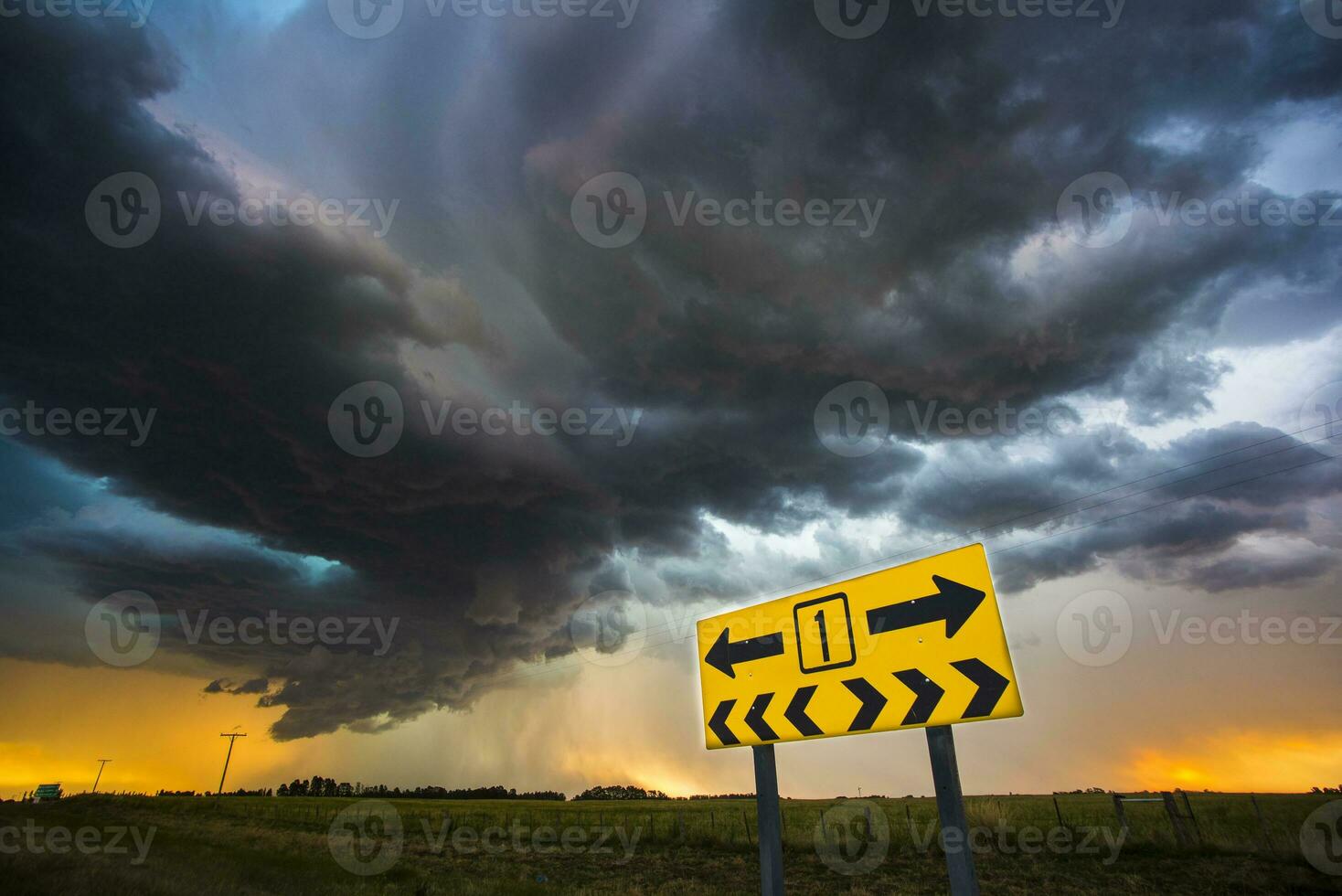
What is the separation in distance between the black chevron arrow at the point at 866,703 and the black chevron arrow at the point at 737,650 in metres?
1.13

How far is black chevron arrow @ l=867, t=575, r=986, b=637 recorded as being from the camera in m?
5.79

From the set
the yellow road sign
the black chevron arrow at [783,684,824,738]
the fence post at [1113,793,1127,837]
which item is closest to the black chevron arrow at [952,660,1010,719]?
the yellow road sign

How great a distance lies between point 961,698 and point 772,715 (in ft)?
7.67

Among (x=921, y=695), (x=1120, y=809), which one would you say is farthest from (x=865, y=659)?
(x=1120, y=809)

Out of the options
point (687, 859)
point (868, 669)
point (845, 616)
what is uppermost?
point (845, 616)

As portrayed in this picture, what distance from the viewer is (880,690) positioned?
6.19 meters

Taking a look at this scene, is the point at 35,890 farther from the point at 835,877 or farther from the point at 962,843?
the point at 835,877

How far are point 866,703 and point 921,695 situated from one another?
0.64 meters

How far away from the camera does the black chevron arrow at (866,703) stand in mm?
6172

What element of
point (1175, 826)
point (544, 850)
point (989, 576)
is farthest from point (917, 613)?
point (544, 850)

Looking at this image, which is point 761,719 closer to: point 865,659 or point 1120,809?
point 865,659


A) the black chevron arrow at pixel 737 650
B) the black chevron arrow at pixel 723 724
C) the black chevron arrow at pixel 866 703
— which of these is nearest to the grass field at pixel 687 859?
the black chevron arrow at pixel 723 724

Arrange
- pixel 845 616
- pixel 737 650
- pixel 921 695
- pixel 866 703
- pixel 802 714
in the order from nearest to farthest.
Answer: pixel 921 695, pixel 866 703, pixel 845 616, pixel 802 714, pixel 737 650

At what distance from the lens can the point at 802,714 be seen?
22.6 feet
